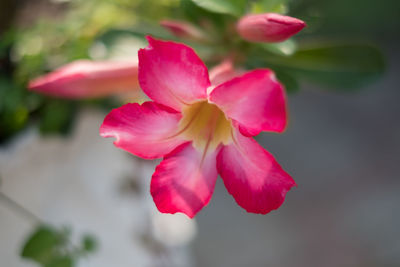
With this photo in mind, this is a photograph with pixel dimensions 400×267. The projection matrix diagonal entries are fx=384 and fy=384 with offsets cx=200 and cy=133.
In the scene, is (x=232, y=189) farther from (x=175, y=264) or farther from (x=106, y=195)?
(x=175, y=264)

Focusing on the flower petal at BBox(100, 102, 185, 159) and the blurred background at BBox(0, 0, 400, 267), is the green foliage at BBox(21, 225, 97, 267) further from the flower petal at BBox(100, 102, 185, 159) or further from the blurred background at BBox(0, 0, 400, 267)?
the flower petal at BBox(100, 102, 185, 159)

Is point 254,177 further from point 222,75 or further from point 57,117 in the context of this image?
point 57,117

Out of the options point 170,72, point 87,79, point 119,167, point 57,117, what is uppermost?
point 170,72

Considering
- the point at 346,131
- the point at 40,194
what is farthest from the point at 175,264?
the point at 346,131

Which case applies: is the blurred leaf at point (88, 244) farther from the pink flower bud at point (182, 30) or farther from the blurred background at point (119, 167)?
the pink flower bud at point (182, 30)

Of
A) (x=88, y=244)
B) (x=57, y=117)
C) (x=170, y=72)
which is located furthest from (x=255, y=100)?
(x=57, y=117)

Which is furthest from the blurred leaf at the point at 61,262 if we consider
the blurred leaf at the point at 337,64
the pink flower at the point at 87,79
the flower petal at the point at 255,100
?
the blurred leaf at the point at 337,64

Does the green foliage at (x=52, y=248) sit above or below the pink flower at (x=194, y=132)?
below
